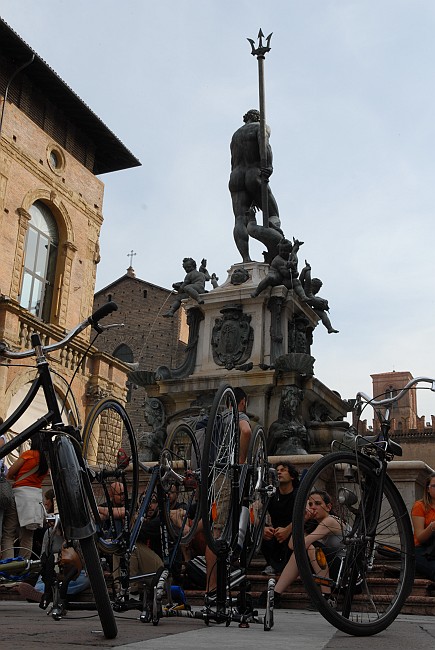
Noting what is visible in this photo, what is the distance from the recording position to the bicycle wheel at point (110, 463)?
392 centimetres

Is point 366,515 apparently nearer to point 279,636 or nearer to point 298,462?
point 279,636

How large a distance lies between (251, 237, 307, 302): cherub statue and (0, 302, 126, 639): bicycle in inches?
256

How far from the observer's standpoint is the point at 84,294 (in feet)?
94.5

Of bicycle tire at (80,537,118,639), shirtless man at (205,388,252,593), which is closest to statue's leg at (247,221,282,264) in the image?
shirtless man at (205,388,252,593)

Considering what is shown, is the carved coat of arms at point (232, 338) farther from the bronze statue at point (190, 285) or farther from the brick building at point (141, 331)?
the brick building at point (141, 331)

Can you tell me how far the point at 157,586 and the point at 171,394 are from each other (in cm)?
629

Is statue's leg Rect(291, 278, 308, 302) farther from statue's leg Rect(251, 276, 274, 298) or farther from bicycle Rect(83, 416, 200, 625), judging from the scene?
bicycle Rect(83, 416, 200, 625)

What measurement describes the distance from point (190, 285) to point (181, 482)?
21.4ft

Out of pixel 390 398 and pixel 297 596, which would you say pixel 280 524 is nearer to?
pixel 297 596

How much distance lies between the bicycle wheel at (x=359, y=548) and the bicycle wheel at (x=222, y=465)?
49 cm

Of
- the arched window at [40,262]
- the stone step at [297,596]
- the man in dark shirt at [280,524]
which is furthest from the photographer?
the arched window at [40,262]

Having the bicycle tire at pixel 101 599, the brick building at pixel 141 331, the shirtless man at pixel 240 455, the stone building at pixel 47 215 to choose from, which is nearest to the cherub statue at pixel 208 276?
the shirtless man at pixel 240 455


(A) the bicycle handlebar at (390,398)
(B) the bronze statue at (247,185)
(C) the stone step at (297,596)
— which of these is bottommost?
(C) the stone step at (297,596)

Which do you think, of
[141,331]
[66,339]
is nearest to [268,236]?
[66,339]
